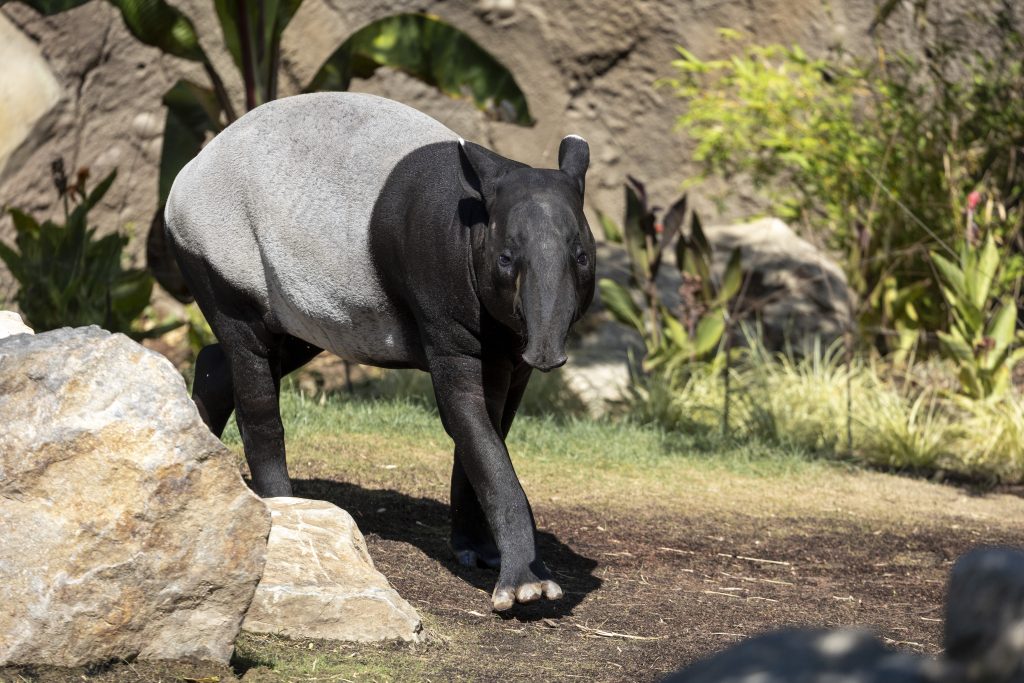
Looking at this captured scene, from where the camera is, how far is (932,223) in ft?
34.5

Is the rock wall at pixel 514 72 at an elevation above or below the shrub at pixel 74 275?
above

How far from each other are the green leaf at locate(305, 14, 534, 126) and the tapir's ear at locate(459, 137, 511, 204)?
14.3ft

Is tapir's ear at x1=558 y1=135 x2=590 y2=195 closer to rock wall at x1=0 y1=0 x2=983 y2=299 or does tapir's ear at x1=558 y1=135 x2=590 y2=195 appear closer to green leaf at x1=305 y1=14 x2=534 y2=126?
green leaf at x1=305 y1=14 x2=534 y2=126

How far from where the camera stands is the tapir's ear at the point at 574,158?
462cm

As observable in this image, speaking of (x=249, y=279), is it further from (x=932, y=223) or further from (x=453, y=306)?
(x=932, y=223)

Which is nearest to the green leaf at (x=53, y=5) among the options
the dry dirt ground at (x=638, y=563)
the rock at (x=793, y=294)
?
the dry dirt ground at (x=638, y=563)

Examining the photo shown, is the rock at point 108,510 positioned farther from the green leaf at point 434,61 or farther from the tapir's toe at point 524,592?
the green leaf at point 434,61

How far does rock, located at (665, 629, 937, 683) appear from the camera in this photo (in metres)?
1.48

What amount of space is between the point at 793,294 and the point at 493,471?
21.2 feet

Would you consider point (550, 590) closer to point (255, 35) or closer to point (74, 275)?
point (74, 275)

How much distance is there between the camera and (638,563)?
18.1 feet

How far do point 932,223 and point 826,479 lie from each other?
11.6 ft

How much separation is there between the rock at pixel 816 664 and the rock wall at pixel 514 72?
33.7 ft

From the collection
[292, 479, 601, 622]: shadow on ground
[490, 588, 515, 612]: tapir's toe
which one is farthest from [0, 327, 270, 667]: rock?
[292, 479, 601, 622]: shadow on ground
